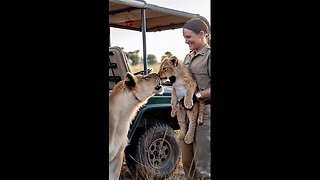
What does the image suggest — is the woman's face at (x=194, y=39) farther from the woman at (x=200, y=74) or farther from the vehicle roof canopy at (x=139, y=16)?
the vehicle roof canopy at (x=139, y=16)

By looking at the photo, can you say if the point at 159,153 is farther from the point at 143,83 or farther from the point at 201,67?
the point at 201,67

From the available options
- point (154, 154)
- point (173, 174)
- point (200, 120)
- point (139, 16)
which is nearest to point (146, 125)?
point (154, 154)

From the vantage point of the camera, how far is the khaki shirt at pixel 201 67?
2840 mm

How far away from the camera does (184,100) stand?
117 inches

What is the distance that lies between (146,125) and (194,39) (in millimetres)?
1749

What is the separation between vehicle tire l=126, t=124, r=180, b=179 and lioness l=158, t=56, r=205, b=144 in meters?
1.29

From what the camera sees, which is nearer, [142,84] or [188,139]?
[188,139]

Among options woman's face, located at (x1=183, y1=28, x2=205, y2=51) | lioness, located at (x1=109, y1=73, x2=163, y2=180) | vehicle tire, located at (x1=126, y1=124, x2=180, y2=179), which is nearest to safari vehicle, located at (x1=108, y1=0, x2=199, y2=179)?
vehicle tire, located at (x1=126, y1=124, x2=180, y2=179)

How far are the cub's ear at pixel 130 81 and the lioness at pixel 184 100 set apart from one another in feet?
1.37
